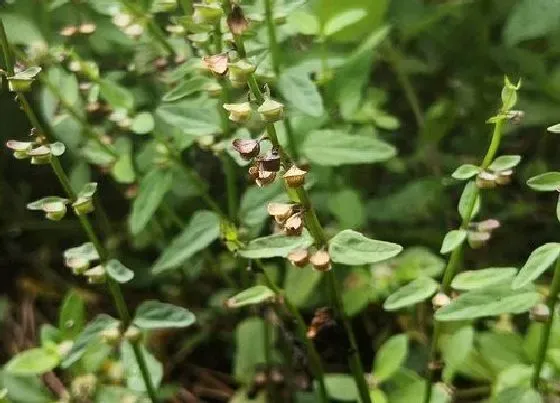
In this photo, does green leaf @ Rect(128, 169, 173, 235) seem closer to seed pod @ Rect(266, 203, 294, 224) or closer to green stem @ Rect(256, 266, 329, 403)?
green stem @ Rect(256, 266, 329, 403)

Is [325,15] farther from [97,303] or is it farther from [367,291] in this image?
[97,303]

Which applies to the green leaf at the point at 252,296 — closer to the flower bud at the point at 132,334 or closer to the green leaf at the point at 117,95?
the flower bud at the point at 132,334

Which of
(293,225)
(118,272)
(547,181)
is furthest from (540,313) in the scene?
(118,272)

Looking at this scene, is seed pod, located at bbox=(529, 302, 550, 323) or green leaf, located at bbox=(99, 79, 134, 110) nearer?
seed pod, located at bbox=(529, 302, 550, 323)

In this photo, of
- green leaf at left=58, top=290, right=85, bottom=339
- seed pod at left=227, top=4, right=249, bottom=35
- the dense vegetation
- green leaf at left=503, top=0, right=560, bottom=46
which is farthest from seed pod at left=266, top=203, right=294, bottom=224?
green leaf at left=503, top=0, right=560, bottom=46

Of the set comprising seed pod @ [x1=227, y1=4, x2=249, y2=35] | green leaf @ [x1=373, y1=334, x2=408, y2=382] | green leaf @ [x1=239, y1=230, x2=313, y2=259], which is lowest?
green leaf @ [x1=373, y1=334, x2=408, y2=382]

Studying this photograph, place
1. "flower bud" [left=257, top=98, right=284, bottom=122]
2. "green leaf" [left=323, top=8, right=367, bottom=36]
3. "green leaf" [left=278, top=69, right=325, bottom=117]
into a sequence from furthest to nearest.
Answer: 1. "green leaf" [left=323, top=8, right=367, bottom=36]
2. "green leaf" [left=278, top=69, right=325, bottom=117]
3. "flower bud" [left=257, top=98, right=284, bottom=122]

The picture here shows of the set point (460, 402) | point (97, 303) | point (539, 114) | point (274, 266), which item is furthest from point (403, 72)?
point (97, 303)
